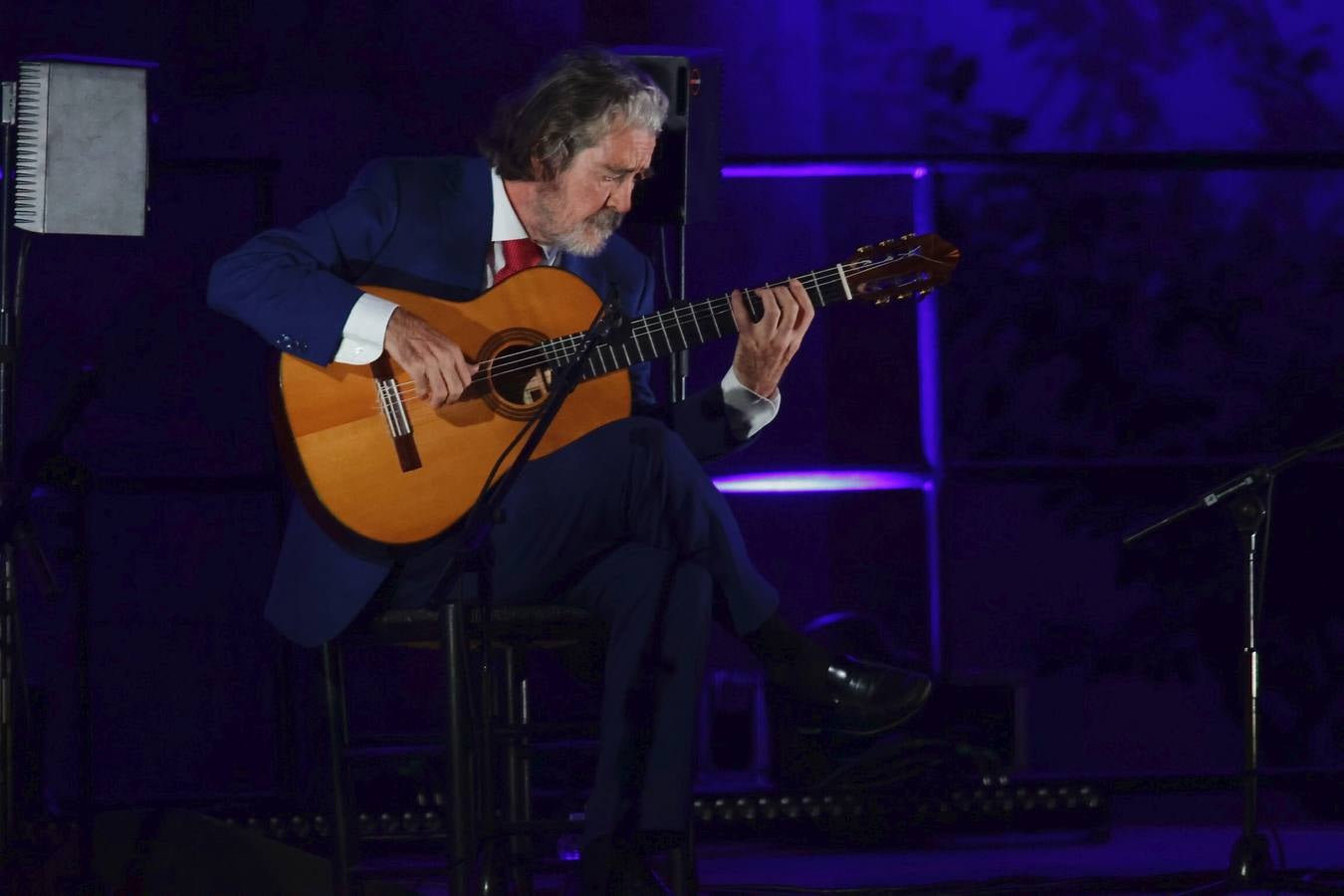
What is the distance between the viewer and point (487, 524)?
2.27 metres

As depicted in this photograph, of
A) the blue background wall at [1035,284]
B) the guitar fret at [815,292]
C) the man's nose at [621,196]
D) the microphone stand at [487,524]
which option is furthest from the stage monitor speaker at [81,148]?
the guitar fret at [815,292]

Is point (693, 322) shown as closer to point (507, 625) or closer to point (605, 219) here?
point (605, 219)

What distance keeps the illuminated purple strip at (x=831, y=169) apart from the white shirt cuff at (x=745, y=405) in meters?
1.02

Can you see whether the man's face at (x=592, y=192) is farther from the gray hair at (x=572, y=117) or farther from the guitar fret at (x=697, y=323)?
the guitar fret at (x=697, y=323)

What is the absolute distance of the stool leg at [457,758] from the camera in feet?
8.13

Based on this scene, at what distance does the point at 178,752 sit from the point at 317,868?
921 millimetres

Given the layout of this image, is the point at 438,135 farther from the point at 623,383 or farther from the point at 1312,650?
the point at 1312,650

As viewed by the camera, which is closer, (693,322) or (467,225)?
(693,322)

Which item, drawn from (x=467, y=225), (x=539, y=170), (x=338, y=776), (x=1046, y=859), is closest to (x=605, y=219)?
(x=539, y=170)

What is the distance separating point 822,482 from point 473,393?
1.35m

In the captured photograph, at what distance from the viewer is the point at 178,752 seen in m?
3.68

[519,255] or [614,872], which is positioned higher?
[519,255]

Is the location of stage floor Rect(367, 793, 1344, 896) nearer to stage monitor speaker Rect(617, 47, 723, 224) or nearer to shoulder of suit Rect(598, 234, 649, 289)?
shoulder of suit Rect(598, 234, 649, 289)

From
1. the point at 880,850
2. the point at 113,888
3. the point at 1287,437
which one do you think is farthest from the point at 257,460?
the point at 1287,437
